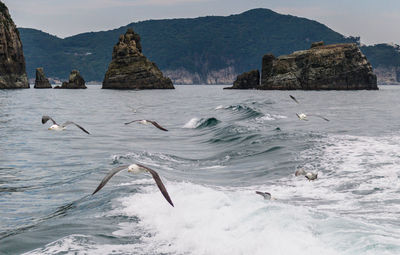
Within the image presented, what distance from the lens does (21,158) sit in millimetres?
18203

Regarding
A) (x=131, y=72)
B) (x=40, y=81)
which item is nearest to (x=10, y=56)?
(x=40, y=81)

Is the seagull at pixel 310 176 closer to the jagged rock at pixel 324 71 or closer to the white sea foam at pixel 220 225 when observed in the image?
the white sea foam at pixel 220 225

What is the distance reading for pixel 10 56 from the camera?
424 ft

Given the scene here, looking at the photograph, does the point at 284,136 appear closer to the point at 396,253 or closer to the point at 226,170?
the point at 226,170

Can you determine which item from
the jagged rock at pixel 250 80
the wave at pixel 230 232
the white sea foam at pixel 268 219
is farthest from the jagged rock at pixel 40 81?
the wave at pixel 230 232

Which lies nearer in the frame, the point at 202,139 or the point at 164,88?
the point at 202,139

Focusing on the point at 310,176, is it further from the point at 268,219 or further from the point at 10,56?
the point at 10,56

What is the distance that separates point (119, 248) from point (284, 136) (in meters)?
16.4

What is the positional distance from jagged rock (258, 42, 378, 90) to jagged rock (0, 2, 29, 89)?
2825 inches

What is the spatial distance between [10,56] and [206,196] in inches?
5128

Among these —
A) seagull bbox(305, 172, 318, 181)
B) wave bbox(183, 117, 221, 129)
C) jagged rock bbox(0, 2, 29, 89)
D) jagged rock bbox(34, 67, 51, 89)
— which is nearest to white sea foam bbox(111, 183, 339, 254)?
seagull bbox(305, 172, 318, 181)

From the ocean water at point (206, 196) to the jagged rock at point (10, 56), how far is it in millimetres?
109667

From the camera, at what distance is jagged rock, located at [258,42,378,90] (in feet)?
461

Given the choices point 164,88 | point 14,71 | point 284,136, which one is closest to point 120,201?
point 284,136
